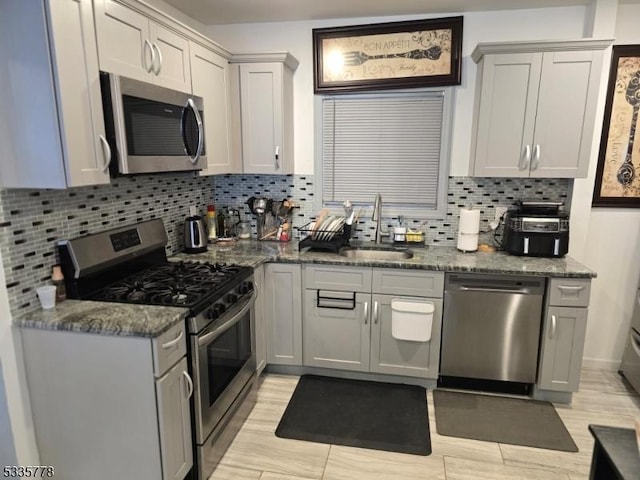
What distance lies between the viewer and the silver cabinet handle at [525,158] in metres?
2.65

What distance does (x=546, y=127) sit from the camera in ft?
8.59

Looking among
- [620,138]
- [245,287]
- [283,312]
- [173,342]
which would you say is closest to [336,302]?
[283,312]

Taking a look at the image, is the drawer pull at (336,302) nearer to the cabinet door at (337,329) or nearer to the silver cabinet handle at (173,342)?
the cabinet door at (337,329)

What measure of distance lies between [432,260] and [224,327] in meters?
1.42

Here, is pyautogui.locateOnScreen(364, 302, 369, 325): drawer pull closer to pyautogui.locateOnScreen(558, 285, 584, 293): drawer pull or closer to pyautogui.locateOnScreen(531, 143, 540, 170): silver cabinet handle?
pyautogui.locateOnScreen(558, 285, 584, 293): drawer pull

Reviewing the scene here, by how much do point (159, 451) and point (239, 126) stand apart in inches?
86.3

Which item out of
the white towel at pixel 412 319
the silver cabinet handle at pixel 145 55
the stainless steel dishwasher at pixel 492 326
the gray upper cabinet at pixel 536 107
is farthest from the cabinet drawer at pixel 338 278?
the silver cabinet handle at pixel 145 55

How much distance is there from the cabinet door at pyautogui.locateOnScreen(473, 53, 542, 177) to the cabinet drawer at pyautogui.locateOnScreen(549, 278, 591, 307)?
0.74 metres

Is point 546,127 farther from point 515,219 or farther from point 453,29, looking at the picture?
point 453,29

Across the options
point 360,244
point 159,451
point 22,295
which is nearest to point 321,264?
point 360,244

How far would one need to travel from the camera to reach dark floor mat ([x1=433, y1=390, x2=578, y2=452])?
2.32 metres

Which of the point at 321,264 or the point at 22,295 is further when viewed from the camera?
the point at 321,264

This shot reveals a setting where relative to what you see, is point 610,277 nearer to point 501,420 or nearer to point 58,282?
point 501,420

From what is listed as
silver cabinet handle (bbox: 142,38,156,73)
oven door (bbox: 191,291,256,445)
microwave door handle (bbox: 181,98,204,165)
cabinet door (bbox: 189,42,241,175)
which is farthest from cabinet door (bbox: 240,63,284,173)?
oven door (bbox: 191,291,256,445)
